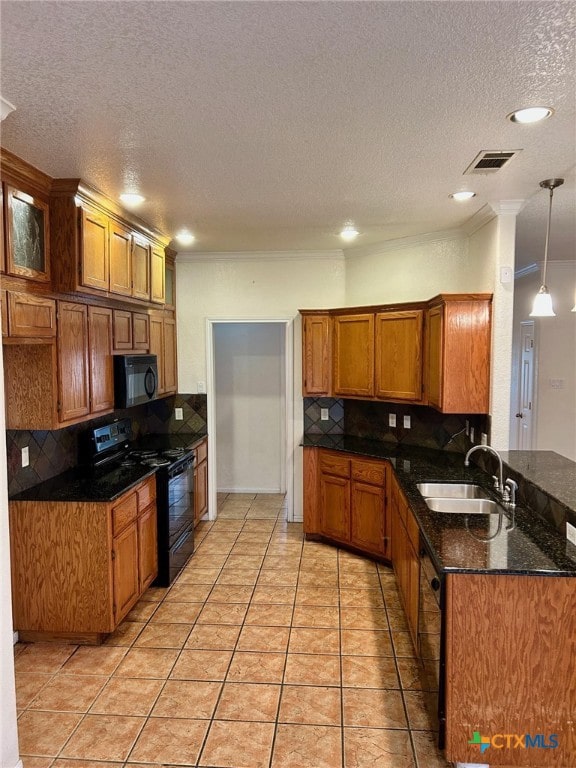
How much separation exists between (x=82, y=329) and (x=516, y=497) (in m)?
2.82

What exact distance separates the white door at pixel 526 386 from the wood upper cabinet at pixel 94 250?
193 inches

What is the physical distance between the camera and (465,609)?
2088 millimetres

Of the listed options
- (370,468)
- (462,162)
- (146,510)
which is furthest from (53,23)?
(370,468)

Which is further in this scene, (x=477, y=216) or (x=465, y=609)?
(x=477, y=216)

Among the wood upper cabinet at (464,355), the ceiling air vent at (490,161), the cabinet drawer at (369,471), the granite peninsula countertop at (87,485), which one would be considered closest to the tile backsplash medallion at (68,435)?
the granite peninsula countertop at (87,485)

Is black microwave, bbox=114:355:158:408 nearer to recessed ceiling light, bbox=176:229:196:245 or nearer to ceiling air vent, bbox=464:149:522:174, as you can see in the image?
recessed ceiling light, bbox=176:229:196:245

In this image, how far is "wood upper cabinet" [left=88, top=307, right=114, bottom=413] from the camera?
11.1 feet

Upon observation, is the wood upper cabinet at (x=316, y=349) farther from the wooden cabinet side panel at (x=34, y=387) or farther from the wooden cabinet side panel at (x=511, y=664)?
the wooden cabinet side panel at (x=511, y=664)

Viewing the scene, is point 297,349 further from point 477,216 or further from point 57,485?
point 57,485

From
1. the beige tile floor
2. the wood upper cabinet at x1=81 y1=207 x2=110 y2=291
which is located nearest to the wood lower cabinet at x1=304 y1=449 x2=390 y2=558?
the beige tile floor

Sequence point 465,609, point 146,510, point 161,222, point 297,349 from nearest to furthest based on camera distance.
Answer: point 465,609, point 146,510, point 161,222, point 297,349

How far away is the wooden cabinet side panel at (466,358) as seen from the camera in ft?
11.9

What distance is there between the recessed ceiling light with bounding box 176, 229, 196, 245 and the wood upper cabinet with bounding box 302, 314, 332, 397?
4.02 ft

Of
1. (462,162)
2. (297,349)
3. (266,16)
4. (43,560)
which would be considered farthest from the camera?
(297,349)
